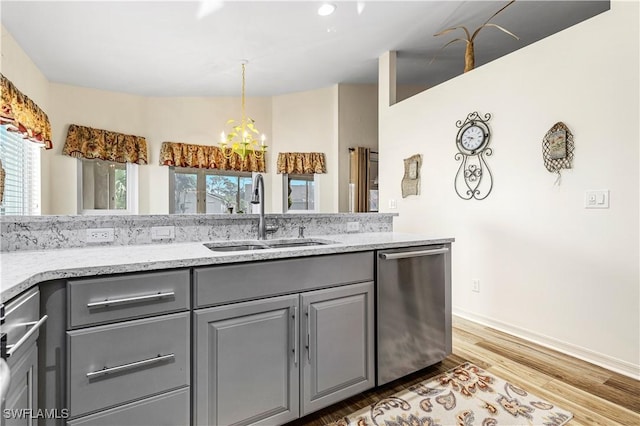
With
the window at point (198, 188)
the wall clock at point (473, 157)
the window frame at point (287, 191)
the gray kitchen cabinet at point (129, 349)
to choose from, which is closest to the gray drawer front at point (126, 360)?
the gray kitchen cabinet at point (129, 349)

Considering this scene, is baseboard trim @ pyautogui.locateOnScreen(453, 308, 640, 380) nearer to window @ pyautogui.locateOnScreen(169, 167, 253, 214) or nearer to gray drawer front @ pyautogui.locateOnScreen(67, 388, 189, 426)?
gray drawer front @ pyautogui.locateOnScreen(67, 388, 189, 426)

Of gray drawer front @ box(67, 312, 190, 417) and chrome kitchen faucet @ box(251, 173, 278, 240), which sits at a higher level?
chrome kitchen faucet @ box(251, 173, 278, 240)

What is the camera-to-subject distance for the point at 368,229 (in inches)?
101

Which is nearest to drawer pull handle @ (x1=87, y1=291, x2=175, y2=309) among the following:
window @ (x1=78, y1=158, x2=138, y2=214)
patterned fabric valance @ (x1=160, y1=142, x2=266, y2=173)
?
patterned fabric valance @ (x1=160, y1=142, x2=266, y2=173)

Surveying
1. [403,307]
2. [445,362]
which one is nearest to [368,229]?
[403,307]

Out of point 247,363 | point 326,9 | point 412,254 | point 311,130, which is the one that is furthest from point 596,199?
point 311,130

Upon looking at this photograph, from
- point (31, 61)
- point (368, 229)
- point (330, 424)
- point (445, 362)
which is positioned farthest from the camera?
point (31, 61)

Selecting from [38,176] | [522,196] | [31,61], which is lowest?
[522,196]

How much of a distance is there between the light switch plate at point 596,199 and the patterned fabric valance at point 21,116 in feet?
14.2

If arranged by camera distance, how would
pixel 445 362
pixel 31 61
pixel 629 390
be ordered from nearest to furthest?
pixel 629 390
pixel 445 362
pixel 31 61

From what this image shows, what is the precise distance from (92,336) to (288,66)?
12.2 feet

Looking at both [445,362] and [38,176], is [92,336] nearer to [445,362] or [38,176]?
[445,362]

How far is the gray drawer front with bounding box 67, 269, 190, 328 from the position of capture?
3.53 feet

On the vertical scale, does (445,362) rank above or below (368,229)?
below
